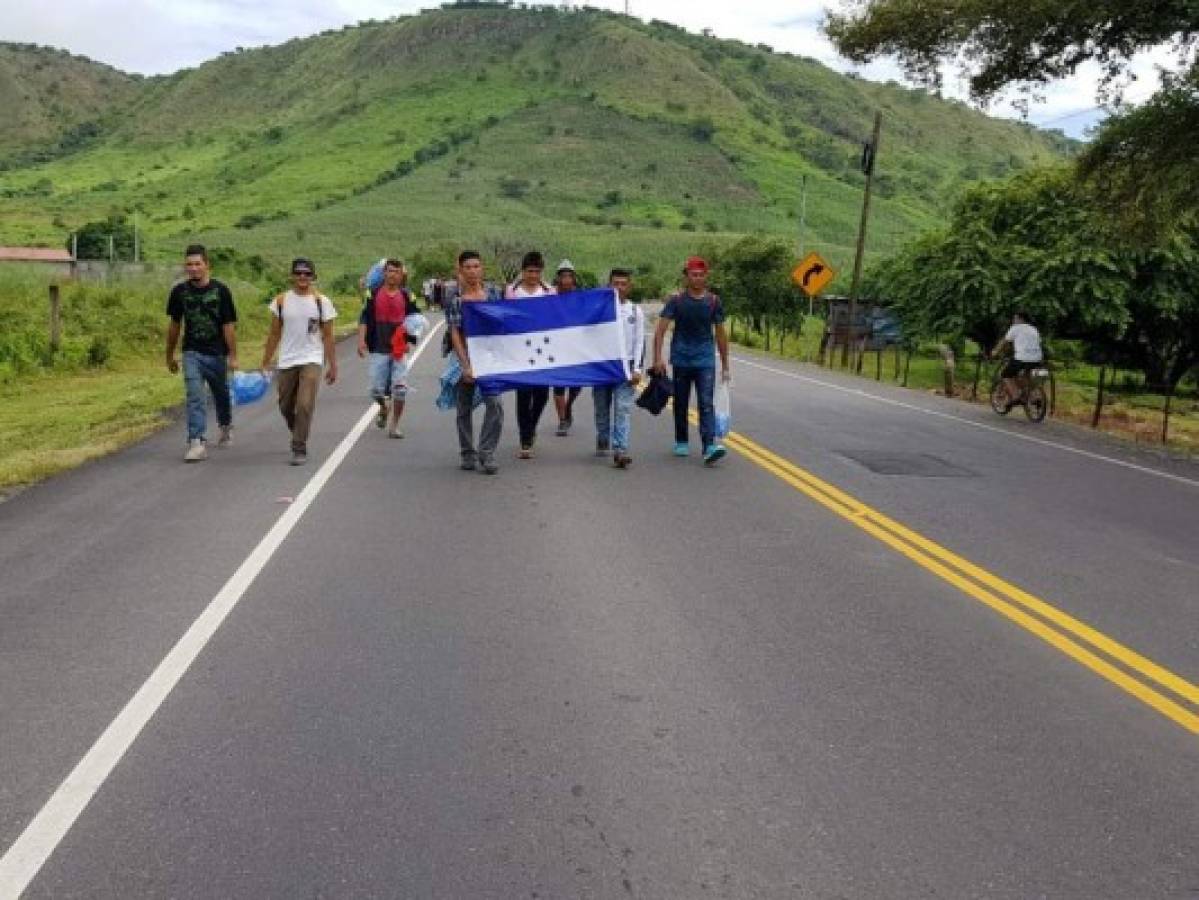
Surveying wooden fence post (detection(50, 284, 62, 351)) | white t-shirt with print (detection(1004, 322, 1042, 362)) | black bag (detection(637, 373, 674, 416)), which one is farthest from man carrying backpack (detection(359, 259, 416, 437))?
wooden fence post (detection(50, 284, 62, 351))

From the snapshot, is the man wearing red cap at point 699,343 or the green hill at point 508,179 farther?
the green hill at point 508,179

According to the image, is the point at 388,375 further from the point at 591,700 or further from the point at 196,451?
the point at 591,700

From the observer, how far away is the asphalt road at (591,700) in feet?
12.4

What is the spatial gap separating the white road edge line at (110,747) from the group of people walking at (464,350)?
151 inches

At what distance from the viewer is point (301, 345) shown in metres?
11.6

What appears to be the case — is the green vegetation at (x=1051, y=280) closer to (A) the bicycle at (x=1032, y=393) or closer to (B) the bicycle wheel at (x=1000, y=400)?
(B) the bicycle wheel at (x=1000, y=400)

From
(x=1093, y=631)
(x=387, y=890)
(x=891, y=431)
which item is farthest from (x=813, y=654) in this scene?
(x=891, y=431)

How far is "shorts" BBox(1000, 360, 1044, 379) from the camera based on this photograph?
64.1 feet

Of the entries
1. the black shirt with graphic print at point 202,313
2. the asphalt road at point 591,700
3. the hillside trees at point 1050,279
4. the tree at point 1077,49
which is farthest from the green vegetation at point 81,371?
the hillside trees at point 1050,279

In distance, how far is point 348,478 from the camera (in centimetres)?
1074

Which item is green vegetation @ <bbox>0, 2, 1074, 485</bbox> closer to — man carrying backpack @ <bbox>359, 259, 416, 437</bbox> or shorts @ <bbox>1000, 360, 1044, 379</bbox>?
shorts @ <bbox>1000, 360, 1044, 379</bbox>

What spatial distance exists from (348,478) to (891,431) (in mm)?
8223

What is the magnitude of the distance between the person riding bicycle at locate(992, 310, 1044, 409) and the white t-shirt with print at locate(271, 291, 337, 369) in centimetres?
1197

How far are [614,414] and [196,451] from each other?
157 inches
